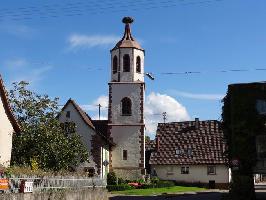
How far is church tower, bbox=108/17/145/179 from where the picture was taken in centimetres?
5625

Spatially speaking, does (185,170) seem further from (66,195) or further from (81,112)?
(66,195)

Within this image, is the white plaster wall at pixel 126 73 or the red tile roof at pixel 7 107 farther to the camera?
the white plaster wall at pixel 126 73

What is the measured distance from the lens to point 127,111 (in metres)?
57.5

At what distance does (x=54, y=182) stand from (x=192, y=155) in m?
40.4

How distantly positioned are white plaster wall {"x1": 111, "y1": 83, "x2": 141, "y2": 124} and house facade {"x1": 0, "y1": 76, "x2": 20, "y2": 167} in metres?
20.3

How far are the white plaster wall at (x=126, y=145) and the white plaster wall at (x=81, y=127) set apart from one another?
366 cm

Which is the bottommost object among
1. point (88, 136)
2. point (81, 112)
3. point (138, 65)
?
point (88, 136)

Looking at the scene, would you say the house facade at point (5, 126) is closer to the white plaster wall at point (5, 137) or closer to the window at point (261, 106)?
the white plaster wall at point (5, 137)

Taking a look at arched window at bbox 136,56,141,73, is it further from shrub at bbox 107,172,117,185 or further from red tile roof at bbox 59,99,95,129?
shrub at bbox 107,172,117,185

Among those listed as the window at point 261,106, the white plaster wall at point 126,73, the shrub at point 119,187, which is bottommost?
the shrub at point 119,187

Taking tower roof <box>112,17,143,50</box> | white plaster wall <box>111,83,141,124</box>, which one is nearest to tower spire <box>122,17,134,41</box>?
tower roof <box>112,17,143,50</box>

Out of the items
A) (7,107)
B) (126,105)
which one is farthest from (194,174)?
(7,107)

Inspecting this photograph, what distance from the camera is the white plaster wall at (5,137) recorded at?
36844mm

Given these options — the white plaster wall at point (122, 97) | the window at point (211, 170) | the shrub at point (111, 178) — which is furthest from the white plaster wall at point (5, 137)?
the window at point (211, 170)
